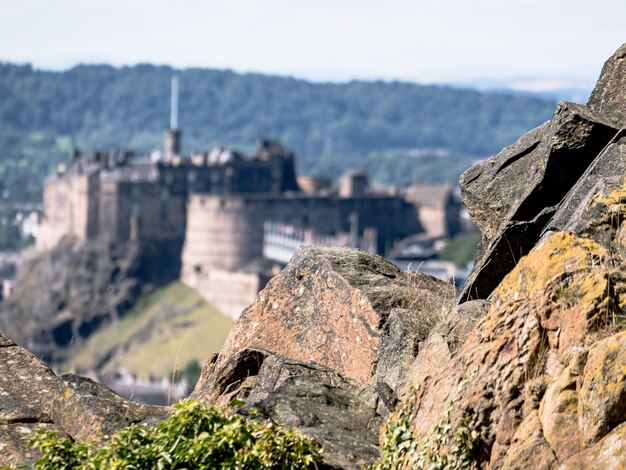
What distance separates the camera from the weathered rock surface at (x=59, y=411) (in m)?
6.85

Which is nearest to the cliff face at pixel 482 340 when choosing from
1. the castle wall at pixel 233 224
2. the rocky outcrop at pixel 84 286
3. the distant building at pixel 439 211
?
the castle wall at pixel 233 224

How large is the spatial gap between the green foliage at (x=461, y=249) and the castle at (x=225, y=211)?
3662 millimetres

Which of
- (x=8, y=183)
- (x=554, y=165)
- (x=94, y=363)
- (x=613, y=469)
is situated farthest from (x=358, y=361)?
(x=8, y=183)

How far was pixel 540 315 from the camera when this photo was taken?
593cm

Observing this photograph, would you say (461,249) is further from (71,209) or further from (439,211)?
(71,209)

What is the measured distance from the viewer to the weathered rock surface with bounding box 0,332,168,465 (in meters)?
6.85

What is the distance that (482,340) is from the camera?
6086 mm

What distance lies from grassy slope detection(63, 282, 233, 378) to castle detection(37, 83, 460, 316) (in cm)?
109

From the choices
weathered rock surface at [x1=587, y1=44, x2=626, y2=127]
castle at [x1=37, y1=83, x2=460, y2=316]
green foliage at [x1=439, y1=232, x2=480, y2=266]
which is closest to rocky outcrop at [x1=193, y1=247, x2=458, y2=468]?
weathered rock surface at [x1=587, y1=44, x2=626, y2=127]

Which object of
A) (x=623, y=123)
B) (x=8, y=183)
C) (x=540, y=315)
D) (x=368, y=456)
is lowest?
(x=8, y=183)

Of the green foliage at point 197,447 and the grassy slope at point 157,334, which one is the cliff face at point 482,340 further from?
the grassy slope at point 157,334

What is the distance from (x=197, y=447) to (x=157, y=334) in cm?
8030

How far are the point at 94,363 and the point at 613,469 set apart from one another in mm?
81115

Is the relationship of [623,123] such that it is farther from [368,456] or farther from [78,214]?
[78,214]
